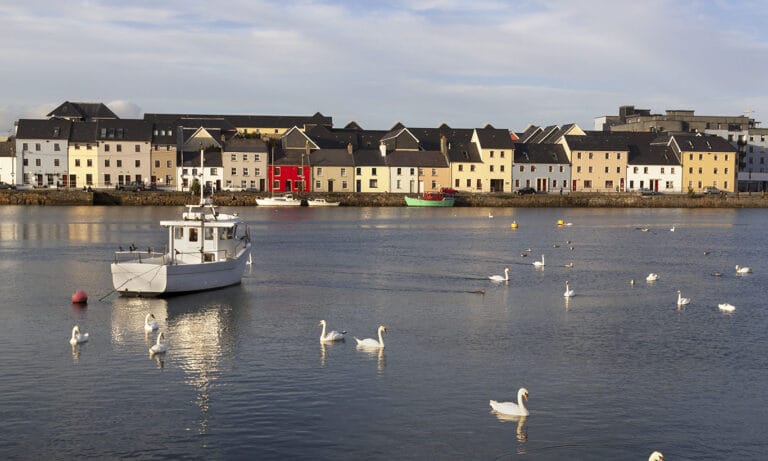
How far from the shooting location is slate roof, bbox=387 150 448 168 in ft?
385

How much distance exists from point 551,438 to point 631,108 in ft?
528

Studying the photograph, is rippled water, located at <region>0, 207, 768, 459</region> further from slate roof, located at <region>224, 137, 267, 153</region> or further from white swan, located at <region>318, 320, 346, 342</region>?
slate roof, located at <region>224, 137, 267, 153</region>

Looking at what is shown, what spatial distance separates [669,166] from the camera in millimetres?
124938

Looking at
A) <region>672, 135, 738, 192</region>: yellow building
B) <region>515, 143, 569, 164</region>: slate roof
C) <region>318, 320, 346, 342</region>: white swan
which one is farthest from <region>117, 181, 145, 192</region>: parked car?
<region>318, 320, 346, 342</region>: white swan

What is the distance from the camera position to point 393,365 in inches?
958

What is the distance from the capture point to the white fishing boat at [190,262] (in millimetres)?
34812

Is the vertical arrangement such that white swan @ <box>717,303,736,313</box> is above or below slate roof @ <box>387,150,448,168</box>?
below

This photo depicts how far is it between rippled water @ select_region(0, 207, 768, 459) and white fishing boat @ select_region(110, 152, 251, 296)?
75cm

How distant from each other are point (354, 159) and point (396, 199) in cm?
822

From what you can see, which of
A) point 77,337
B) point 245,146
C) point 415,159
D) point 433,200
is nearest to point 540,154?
point 415,159

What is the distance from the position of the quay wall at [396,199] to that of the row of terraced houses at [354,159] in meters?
4.26

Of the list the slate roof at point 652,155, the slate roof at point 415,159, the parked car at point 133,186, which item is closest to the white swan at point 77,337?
the parked car at point 133,186

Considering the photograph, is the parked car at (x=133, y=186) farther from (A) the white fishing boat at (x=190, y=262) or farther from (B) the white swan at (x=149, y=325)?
(B) the white swan at (x=149, y=325)

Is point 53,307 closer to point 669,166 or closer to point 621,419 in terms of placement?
point 621,419
